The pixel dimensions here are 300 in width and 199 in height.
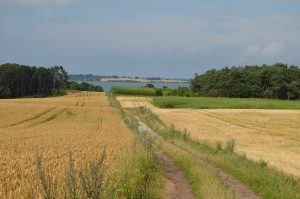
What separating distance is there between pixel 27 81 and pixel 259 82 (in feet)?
228

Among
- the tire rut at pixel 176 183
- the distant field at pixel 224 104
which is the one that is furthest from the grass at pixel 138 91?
the tire rut at pixel 176 183

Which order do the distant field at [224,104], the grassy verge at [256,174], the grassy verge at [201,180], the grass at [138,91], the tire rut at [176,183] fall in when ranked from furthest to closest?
the grass at [138,91] < the distant field at [224,104] < the grassy verge at [256,174] < the tire rut at [176,183] < the grassy verge at [201,180]

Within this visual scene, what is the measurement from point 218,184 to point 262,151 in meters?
17.2

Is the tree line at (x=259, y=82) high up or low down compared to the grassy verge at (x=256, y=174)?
up

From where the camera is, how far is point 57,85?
182875 millimetres

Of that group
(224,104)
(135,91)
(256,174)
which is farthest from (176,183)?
(135,91)

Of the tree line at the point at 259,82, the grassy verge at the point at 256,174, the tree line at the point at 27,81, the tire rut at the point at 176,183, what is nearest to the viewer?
the tire rut at the point at 176,183

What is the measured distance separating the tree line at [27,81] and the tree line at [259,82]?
5299cm

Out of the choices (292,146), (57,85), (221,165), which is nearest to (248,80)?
(57,85)

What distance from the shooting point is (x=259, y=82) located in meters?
135

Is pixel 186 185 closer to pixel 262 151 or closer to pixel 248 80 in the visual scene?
pixel 262 151

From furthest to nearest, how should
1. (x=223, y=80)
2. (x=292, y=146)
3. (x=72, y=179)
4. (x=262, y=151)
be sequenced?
(x=223, y=80)
(x=292, y=146)
(x=262, y=151)
(x=72, y=179)

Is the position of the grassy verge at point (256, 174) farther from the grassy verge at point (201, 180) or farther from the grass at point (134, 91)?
the grass at point (134, 91)

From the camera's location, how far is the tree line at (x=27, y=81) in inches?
5320
